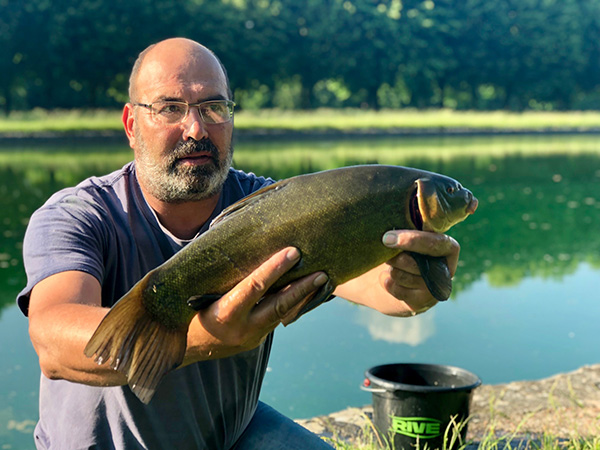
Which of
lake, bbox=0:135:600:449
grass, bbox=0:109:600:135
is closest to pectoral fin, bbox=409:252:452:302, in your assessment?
lake, bbox=0:135:600:449

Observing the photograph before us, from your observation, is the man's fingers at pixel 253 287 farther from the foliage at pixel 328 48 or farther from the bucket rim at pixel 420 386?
the foliage at pixel 328 48

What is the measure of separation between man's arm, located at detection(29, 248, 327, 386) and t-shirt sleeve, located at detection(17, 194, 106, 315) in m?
0.12

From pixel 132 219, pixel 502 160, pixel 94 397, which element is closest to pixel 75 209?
pixel 132 219

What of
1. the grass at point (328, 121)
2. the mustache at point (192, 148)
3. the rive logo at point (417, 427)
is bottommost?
the grass at point (328, 121)

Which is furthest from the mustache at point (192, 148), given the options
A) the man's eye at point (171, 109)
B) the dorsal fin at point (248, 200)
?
the dorsal fin at point (248, 200)

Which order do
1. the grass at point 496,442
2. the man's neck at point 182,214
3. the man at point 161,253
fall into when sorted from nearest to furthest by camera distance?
the man at point 161,253
the man's neck at point 182,214
the grass at point 496,442

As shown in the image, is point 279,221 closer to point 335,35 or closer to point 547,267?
point 547,267

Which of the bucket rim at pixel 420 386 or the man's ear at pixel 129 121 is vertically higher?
the man's ear at pixel 129 121

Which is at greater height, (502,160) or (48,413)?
(48,413)

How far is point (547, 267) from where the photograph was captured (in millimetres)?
8766

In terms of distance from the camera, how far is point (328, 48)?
45.8m

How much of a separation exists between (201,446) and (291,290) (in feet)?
3.08

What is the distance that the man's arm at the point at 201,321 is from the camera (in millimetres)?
1853

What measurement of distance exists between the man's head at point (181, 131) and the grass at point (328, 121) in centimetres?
2971
